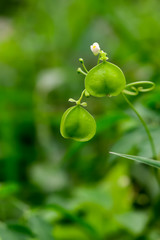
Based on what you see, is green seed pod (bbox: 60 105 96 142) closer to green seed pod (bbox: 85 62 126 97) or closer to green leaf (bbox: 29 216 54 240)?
green seed pod (bbox: 85 62 126 97)

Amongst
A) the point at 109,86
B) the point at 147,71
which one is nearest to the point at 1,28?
the point at 147,71

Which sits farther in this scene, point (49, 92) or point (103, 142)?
point (49, 92)

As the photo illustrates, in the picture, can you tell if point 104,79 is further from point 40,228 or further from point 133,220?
point 133,220

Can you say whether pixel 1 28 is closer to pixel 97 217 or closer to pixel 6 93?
pixel 6 93

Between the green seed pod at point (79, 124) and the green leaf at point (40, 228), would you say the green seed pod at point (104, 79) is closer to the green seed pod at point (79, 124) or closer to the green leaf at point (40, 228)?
the green seed pod at point (79, 124)

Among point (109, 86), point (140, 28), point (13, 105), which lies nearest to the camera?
point (109, 86)
